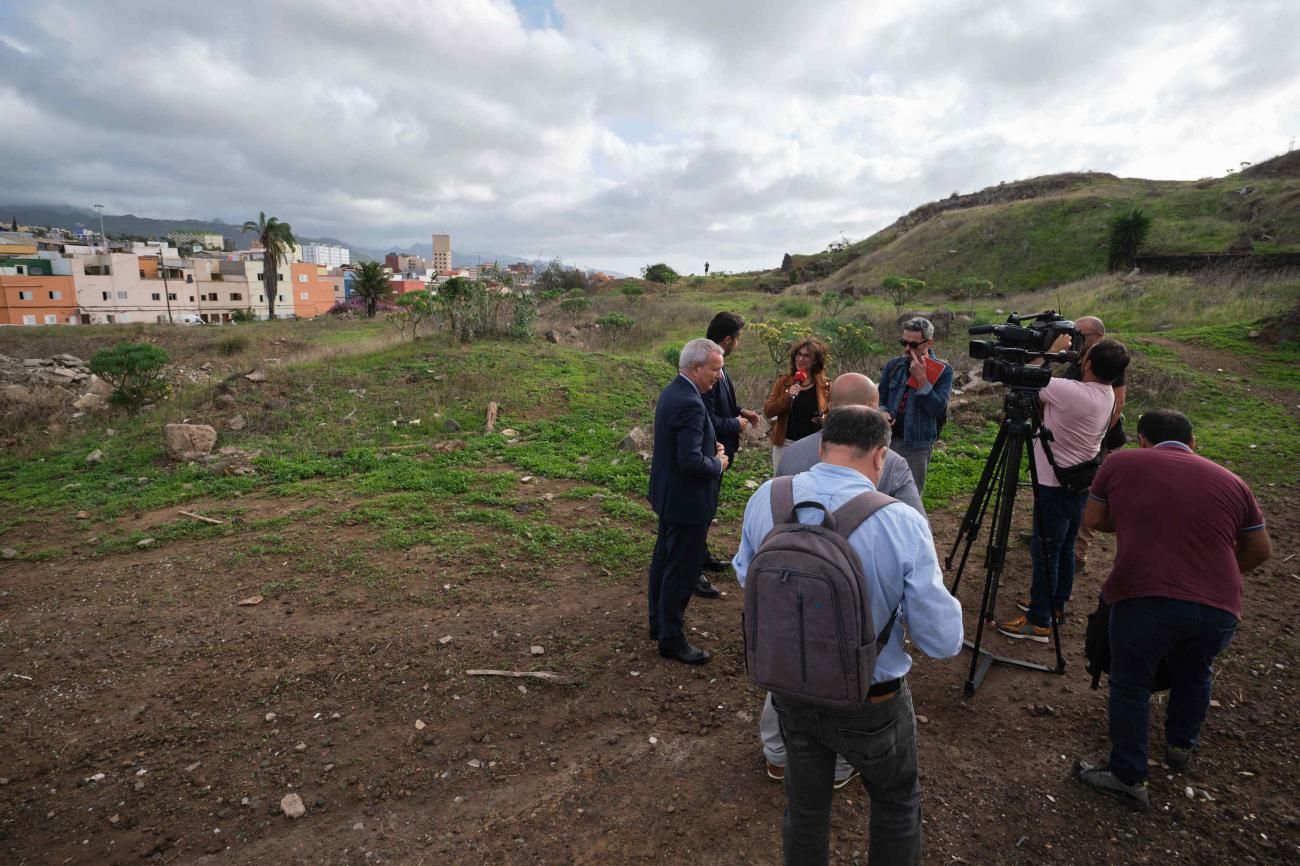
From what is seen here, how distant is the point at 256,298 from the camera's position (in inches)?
2127

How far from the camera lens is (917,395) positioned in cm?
416

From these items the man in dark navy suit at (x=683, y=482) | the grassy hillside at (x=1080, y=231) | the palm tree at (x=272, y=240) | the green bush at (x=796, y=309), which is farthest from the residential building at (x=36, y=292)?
the man in dark navy suit at (x=683, y=482)

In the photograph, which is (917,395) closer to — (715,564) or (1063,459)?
(1063,459)

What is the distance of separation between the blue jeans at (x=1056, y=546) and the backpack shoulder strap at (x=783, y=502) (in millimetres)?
2590

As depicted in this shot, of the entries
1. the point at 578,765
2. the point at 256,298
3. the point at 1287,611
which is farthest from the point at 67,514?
the point at 256,298

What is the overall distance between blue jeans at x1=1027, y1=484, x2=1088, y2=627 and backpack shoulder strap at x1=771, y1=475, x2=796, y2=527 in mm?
2590

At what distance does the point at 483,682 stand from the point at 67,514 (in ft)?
17.5

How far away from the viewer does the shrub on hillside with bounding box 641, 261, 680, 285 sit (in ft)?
167

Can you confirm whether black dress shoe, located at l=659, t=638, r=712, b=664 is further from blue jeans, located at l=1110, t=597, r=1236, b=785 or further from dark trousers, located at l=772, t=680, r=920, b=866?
blue jeans, located at l=1110, t=597, r=1236, b=785

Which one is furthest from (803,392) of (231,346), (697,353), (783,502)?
(231,346)

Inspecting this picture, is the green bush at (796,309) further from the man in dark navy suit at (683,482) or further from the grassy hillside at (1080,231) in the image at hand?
the man in dark navy suit at (683,482)

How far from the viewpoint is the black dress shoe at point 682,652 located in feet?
12.1

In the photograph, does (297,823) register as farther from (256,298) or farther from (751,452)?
(256,298)

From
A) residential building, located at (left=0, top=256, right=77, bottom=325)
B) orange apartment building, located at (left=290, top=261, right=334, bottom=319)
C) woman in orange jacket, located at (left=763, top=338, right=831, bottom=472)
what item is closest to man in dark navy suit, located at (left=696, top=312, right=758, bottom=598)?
woman in orange jacket, located at (left=763, top=338, right=831, bottom=472)
